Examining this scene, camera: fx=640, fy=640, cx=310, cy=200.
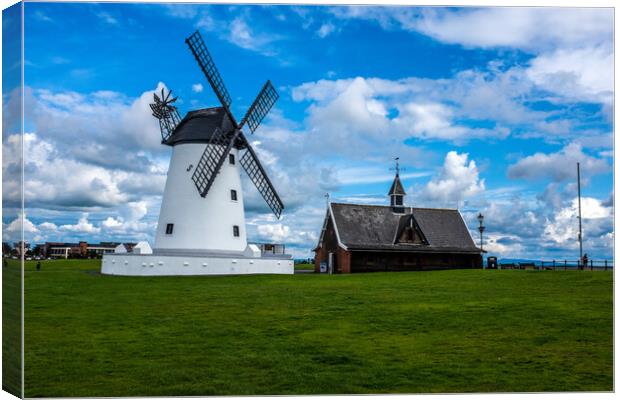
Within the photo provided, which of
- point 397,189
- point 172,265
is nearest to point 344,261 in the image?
point 397,189

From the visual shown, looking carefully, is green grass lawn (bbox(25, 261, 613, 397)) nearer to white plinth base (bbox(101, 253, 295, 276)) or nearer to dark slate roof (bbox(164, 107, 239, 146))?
white plinth base (bbox(101, 253, 295, 276))

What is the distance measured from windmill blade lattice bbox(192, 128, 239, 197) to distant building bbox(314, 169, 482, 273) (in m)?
8.54

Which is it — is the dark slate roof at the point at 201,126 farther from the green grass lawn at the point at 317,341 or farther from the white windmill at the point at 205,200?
the green grass lawn at the point at 317,341

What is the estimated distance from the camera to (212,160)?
3625cm

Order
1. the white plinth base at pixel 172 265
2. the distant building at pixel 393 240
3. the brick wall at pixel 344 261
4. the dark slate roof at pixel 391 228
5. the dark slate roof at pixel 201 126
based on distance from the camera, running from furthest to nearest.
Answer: the dark slate roof at pixel 391 228, the distant building at pixel 393 240, the brick wall at pixel 344 261, the dark slate roof at pixel 201 126, the white plinth base at pixel 172 265

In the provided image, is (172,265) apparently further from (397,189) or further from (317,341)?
(317,341)

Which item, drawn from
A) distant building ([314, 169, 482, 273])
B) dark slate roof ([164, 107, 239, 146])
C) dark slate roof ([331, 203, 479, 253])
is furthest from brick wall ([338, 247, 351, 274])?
dark slate roof ([164, 107, 239, 146])

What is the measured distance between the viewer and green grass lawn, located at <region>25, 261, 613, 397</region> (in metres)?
12.1

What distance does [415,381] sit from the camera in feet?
39.9

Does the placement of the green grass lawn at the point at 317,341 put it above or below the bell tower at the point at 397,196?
below

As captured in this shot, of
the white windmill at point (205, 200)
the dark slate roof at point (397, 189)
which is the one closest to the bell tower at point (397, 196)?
the dark slate roof at point (397, 189)

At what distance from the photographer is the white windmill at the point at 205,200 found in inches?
1396

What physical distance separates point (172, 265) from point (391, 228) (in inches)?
602

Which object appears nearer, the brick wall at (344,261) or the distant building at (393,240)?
the brick wall at (344,261)
